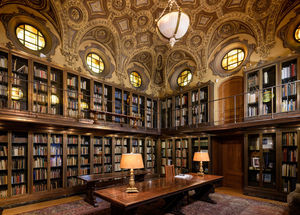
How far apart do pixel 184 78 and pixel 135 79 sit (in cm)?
253

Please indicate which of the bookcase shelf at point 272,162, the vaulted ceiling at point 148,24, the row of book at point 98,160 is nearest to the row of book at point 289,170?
the bookcase shelf at point 272,162

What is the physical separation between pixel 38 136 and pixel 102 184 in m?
2.47

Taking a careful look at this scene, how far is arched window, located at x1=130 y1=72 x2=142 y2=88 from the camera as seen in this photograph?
31.7ft

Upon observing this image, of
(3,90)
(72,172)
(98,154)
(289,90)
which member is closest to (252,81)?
(289,90)

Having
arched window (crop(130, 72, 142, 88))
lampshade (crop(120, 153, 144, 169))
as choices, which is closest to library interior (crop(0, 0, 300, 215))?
Result: lampshade (crop(120, 153, 144, 169))

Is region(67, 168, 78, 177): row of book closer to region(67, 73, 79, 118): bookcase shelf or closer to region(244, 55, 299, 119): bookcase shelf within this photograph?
region(67, 73, 79, 118): bookcase shelf

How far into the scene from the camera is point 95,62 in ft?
27.1

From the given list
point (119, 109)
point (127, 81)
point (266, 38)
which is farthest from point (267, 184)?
point (127, 81)

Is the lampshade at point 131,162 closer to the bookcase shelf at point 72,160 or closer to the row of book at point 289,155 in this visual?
the bookcase shelf at point 72,160

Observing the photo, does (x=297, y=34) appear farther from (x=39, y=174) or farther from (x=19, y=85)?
(x=39, y=174)

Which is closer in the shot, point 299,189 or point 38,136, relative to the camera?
point 299,189

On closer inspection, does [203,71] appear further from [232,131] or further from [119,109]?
[119,109]

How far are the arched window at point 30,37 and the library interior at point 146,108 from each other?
0.03 m

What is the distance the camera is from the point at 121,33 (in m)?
8.31
